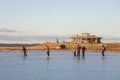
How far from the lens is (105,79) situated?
16.9m

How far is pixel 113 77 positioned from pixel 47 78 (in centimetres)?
305

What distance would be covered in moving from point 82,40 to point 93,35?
156 inches

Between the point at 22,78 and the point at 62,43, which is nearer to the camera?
the point at 22,78

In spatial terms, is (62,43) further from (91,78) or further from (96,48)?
(91,78)

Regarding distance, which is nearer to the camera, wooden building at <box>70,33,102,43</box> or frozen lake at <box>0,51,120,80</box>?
frozen lake at <box>0,51,120,80</box>

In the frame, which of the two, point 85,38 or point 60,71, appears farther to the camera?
point 85,38

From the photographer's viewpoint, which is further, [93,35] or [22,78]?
[93,35]

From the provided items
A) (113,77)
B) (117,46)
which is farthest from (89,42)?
(113,77)

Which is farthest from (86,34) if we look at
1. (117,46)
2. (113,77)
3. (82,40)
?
(113,77)

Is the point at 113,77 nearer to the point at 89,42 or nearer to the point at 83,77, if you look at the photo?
the point at 83,77

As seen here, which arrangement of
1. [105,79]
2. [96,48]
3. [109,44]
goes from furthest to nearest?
[109,44]
[96,48]
[105,79]

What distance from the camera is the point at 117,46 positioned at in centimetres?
11088

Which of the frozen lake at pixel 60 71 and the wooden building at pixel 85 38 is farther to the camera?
the wooden building at pixel 85 38

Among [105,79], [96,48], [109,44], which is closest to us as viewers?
[105,79]
